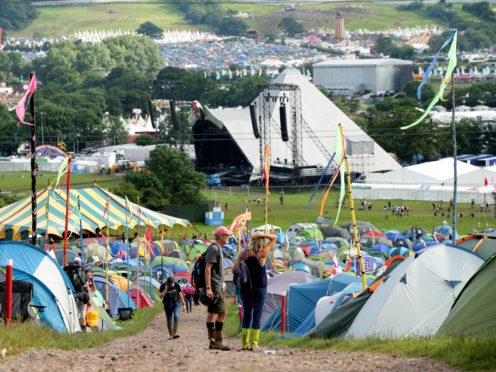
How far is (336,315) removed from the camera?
41.5 feet

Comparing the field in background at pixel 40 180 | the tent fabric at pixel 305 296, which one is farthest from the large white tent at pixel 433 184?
the tent fabric at pixel 305 296

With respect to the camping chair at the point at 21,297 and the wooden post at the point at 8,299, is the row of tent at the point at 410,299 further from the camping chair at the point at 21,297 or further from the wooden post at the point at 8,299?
the wooden post at the point at 8,299

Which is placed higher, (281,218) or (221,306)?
(221,306)

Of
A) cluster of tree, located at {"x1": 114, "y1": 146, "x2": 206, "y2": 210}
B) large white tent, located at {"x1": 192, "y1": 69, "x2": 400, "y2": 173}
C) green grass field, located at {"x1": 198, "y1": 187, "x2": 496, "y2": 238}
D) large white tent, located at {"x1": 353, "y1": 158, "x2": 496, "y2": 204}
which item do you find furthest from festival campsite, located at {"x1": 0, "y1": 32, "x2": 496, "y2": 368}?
large white tent, located at {"x1": 192, "y1": 69, "x2": 400, "y2": 173}

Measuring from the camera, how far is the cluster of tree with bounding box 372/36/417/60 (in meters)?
178

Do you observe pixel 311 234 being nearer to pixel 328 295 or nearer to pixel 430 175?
pixel 328 295

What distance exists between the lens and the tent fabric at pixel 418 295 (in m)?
11.9

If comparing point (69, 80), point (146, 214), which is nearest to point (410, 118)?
point (146, 214)

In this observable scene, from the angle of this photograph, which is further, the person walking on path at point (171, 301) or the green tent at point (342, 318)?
the person walking on path at point (171, 301)

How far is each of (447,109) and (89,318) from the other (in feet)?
292

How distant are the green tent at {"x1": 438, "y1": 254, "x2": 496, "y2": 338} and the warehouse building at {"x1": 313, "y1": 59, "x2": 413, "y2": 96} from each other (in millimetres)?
126399

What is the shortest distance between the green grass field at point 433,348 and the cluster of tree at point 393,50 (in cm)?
16724

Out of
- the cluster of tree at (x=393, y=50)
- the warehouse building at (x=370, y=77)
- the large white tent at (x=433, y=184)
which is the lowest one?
the large white tent at (x=433, y=184)

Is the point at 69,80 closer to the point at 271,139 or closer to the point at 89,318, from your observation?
the point at 271,139
